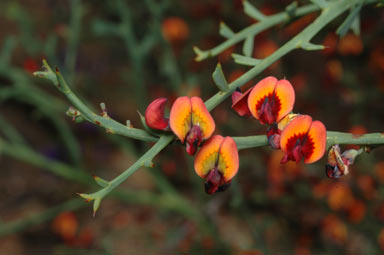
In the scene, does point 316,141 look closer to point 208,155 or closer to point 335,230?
point 208,155

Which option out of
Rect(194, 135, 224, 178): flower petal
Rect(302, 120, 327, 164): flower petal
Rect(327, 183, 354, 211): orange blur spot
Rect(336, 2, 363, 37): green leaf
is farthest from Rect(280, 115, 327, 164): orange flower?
Rect(327, 183, 354, 211): orange blur spot


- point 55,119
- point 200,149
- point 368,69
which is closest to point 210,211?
point 55,119

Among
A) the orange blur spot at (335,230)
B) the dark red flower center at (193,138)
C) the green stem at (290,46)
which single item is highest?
the orange blur spot at (335,230)

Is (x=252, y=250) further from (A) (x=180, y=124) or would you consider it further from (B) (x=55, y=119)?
(A) (x=180, y=124)

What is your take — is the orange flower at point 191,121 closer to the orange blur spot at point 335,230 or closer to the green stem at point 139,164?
the green stem at point 139,164

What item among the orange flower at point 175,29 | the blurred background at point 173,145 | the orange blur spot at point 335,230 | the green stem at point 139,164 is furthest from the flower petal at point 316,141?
the orange flower at point 175,29
